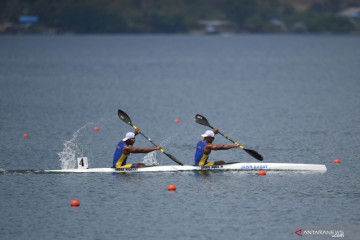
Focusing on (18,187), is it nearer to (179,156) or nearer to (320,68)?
(179,156)

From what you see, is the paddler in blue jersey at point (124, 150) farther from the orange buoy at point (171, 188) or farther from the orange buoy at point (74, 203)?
the orange buoy at point (74, 203)

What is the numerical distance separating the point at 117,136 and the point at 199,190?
1692cm

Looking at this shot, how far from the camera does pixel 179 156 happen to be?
1655 inches

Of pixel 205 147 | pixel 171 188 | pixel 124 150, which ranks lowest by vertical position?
pixel 171 188

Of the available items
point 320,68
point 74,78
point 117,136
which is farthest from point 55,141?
point 320,68

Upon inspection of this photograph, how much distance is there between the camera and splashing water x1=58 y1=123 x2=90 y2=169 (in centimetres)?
3819

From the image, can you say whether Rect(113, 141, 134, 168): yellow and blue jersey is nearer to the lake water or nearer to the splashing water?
the lake water

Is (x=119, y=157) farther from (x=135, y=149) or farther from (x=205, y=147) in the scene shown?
(x=205, y=147)

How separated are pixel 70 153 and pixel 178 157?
573 cm

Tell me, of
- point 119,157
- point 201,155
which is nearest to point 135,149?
point 119,157

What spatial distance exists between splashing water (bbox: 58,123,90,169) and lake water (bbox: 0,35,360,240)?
0.59 ft

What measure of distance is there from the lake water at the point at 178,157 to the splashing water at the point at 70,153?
0.59 ft

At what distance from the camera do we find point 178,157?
4175cm

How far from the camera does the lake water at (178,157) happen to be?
2834 cm
